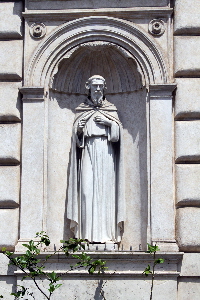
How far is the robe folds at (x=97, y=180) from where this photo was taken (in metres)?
11.0

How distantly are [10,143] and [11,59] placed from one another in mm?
1241

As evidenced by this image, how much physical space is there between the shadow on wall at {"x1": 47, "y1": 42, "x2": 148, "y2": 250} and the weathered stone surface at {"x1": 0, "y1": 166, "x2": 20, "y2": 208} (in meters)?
0.47

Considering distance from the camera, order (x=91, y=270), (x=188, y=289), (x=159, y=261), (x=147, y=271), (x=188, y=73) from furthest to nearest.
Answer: (x=188, y=73)
(x=188, y=289)
(x=91, y=270)
(x=147, y=271)
(x=159, y=261)

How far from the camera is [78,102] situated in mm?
11773

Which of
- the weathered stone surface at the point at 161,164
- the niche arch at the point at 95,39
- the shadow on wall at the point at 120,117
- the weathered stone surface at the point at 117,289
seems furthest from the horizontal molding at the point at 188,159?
the weathered stone surface at the point at 117,289

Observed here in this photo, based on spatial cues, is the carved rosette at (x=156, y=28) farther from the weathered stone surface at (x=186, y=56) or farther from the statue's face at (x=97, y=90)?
the statue's face at (x=97, y=90)

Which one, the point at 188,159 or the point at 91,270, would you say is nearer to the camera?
the point at 91,270

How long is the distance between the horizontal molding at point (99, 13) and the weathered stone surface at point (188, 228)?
9.38 ft

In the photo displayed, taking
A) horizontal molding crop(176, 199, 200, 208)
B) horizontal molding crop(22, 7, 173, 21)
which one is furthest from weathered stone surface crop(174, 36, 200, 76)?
horizontal molding crop(176, 199, 200, 208)

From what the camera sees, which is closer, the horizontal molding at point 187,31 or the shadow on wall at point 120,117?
the shadow on wall at point 120,117

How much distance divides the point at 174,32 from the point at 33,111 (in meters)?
2.32

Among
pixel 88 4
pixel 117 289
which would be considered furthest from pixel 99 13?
pixel 117 289

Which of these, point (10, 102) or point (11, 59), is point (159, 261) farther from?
point (11, 59)

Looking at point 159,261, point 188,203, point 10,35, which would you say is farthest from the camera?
point 10,35
